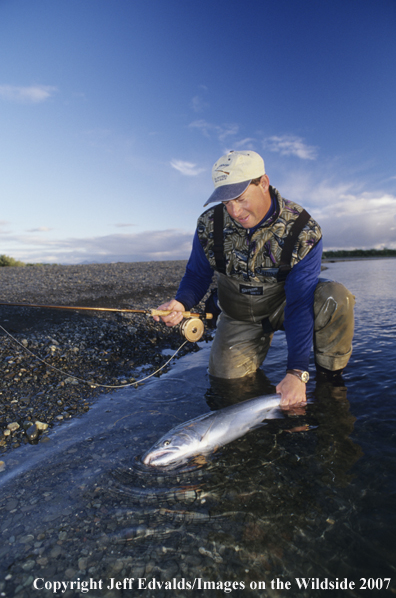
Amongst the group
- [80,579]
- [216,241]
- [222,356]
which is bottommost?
[80,579]

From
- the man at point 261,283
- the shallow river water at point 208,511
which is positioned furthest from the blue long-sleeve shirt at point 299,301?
the shallow river water at point 208,511

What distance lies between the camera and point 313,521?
2482 millimetres

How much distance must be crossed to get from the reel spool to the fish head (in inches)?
72.7

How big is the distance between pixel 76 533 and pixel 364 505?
2.25m

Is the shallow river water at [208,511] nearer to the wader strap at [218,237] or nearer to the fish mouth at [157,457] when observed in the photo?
the fish mouth at [157,457]

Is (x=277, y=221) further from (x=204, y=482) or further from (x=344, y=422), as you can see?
(x=204, y=482)

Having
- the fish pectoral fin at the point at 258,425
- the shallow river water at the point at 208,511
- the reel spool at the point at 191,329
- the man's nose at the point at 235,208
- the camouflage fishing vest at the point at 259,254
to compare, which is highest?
the man's nose at the point at 235,208

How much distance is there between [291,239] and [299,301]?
826 millimetres

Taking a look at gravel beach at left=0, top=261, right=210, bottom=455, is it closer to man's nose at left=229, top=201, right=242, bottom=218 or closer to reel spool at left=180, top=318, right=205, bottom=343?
reel spool at left=180, top=318, right=205, bottom=343

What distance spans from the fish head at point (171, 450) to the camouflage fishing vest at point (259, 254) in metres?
2.43

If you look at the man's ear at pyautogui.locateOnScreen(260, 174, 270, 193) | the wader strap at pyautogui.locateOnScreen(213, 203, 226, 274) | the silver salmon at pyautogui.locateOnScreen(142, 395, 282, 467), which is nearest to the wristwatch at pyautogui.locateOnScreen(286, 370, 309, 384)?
the silver salmon at pyautogui.locateOnScreen(142, 395, 282, 467)

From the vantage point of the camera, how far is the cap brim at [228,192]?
3752mm

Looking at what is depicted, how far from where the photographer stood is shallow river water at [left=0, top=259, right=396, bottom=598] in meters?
2.11

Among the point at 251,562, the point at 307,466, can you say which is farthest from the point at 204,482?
the point at 307,466
